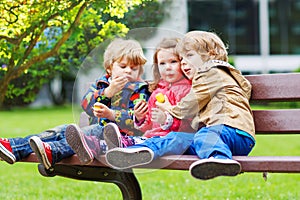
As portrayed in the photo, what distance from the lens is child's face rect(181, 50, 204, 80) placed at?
118 inches

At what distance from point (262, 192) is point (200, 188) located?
0.55m

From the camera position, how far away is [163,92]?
120 inches

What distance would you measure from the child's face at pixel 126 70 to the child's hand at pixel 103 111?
0.14m

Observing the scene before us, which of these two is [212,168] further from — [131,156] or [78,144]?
[78,144]

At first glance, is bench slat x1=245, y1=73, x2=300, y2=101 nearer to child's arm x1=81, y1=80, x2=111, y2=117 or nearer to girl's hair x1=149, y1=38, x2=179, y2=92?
girl's hair x1=149, y1=38, x2=179, y2=92

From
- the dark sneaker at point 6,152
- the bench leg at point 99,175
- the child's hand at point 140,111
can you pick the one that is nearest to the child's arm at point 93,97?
the child's hand at point 140,111

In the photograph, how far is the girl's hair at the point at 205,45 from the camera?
3.00 meters

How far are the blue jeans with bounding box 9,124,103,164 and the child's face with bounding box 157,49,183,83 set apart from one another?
1.21 ft

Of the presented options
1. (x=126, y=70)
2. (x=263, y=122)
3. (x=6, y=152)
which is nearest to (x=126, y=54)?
(x=126, y=70)

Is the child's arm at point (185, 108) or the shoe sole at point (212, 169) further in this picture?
the child's arm at point (185, 108)

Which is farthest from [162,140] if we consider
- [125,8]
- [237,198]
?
[237,198]

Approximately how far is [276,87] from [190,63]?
24.0 inches

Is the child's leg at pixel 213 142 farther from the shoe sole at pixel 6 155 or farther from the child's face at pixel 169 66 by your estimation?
the shoe sole at pixel 6 155

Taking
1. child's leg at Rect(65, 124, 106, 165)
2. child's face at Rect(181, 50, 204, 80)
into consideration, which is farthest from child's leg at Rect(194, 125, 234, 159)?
child's leg at Rect(65, 124, 106, 165)
